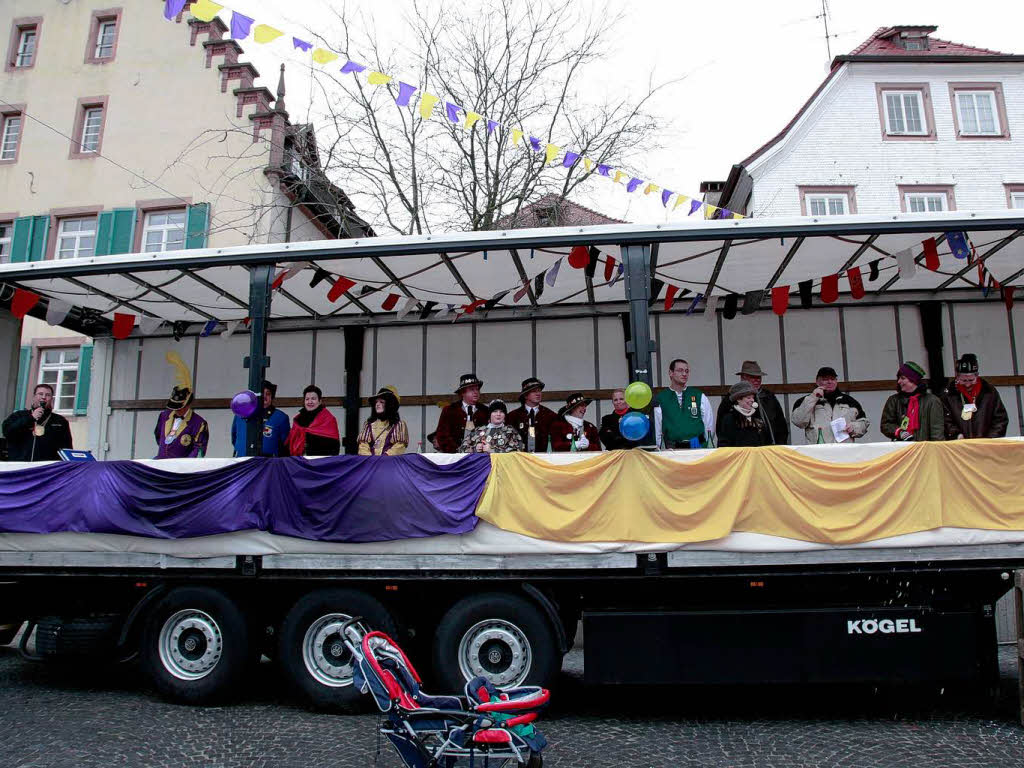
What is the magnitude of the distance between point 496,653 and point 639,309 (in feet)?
9.86

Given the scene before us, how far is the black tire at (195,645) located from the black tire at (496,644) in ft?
5.63

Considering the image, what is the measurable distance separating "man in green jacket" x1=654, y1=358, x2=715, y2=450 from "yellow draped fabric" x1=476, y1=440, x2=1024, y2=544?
4.38 feet

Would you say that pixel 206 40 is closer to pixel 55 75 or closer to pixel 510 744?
pixel 55 75

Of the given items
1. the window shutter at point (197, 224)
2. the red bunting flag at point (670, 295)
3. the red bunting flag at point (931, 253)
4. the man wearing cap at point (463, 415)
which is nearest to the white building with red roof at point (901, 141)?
the red bunting flag at point (670, 295)

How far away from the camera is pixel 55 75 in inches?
734

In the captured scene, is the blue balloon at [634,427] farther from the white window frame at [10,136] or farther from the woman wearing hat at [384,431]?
the white window frame at [10,136]

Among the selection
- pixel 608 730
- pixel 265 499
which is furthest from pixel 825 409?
pixel 265 499

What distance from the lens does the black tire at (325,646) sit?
5.84 metres

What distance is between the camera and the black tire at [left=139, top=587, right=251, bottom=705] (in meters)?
6.04

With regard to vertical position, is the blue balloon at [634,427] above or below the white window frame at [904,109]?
below

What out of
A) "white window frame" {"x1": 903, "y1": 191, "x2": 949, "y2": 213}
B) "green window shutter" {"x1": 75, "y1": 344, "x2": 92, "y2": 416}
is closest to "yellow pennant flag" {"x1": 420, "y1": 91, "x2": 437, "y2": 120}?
"green window shutter" {"x1": 75, "y1": 344, "x2": 92, "y2": 416}

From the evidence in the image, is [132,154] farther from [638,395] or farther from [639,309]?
[638,395]

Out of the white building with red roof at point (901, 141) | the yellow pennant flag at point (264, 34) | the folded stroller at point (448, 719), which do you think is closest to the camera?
the folded stroller at point (448, 719)

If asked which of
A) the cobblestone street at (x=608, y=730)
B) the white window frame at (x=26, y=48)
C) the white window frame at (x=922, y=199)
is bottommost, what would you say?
the cobblestone street at (x=608, y=730)
